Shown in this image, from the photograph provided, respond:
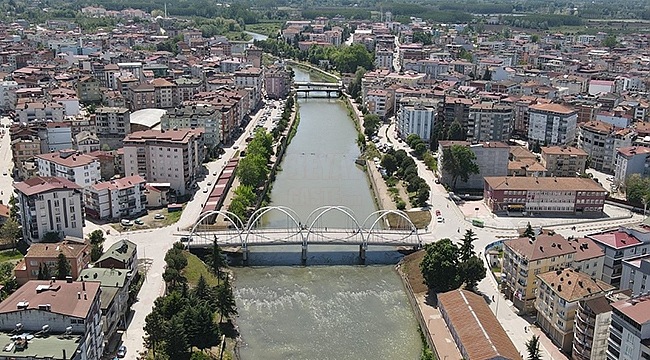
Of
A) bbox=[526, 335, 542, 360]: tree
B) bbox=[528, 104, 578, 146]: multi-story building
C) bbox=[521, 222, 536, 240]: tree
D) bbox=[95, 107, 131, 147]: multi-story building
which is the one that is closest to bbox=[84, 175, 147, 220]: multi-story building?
bbox=[95, 107, 131, 147]: multi-story building

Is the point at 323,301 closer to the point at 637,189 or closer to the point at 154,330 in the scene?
the point at 154,330

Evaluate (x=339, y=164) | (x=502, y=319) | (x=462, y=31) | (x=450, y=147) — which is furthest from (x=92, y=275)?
(x=462, y=31)

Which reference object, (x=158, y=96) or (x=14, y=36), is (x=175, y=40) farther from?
(x=158, y=96)

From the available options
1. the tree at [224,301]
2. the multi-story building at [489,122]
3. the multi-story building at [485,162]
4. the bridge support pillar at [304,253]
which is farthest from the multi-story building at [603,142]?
the tree at [224,301]

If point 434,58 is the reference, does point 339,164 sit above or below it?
below

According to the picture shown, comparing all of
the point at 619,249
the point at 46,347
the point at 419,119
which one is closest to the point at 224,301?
the point at 46,347

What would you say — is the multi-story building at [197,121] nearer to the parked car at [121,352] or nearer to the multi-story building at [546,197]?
the multi-story building at [546,197]
